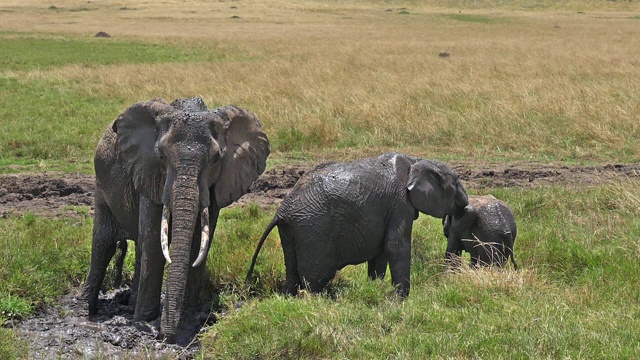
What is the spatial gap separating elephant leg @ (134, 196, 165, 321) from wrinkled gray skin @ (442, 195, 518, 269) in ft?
9.71

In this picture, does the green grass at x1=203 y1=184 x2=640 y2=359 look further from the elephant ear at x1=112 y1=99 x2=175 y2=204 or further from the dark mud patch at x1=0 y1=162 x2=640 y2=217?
the dark mud patch at x1=0 y1=162 x2=640 y2=217

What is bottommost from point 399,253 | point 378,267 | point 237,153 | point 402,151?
point 402,151

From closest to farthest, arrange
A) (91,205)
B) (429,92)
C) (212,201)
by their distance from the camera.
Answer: (212,201) < (91,205) < (429,92)

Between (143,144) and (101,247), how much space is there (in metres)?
1.39

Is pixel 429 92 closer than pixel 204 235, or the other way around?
pixel 204 235

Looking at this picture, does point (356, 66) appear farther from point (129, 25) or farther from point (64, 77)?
point (129, 25)

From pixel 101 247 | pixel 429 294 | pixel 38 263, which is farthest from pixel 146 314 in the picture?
pixel 429 294

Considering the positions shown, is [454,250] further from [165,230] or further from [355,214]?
[165,230]

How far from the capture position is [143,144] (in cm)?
746

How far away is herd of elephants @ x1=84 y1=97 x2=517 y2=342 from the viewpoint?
6.98m

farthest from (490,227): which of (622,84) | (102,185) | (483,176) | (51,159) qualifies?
(622,84)

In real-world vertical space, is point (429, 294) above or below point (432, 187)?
below

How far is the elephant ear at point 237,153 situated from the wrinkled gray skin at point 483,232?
2172 mm

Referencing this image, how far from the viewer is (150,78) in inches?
900
